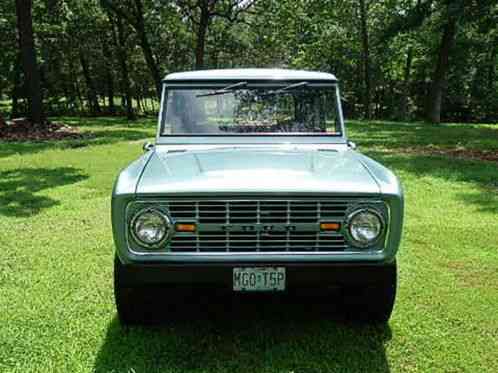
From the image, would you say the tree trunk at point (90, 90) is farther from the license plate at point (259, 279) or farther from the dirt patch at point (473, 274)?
the license plate at point (259, 279)

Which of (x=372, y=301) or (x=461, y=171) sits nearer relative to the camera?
(x=372, y=301)

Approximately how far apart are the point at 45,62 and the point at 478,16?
86.5ft

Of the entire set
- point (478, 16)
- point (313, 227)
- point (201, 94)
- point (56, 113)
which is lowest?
point (56, 113)

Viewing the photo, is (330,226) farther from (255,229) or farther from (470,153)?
(470,153)

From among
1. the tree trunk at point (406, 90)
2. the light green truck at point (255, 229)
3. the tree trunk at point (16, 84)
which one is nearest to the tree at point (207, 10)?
the tree trunk at point (16, 84)

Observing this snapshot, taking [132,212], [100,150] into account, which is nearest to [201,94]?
[132,212]

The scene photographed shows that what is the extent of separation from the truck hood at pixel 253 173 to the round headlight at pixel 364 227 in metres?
0.14

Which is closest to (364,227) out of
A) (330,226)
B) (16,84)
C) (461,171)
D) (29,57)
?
(330,226)

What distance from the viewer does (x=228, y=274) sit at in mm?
3021

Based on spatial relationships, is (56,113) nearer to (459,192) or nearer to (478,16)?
(478,16)

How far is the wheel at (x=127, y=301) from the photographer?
127 inches

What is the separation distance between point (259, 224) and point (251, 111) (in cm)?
158

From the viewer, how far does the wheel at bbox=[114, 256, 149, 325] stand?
322 cm

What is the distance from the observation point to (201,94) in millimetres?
4297
